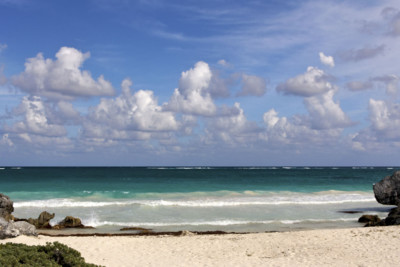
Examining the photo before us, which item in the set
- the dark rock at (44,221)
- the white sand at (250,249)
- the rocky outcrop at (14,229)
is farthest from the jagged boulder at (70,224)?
the rocky outcrop at (14,229)

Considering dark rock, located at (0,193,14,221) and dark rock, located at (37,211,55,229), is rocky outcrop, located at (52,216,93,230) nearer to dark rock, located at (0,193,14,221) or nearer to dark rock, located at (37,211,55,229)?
dark rock, located at (37,211,55,229)

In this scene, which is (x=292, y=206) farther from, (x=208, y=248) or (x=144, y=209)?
(x=208, y=248)

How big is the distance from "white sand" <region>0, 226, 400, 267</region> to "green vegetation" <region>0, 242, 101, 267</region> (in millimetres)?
3733

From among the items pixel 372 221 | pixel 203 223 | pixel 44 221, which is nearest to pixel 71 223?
pixel 44 221

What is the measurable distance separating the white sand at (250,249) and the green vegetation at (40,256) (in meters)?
3.73

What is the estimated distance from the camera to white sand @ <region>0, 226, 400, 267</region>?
12.6 m

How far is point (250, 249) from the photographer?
570 inches

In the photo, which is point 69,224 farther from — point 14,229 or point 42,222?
point 14,229

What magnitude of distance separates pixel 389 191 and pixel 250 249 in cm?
1439

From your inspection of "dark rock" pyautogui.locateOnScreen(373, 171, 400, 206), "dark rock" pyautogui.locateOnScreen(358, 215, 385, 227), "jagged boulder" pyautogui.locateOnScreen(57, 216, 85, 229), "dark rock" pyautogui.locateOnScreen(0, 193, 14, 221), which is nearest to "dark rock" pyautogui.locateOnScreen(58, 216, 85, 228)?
"jagged boulder" pyautogui.locateOnScreen(57, 216, 85, 229)

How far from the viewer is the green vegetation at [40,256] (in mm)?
7980

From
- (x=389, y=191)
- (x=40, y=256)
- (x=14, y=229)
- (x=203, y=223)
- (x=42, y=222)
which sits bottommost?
(x=203, y=223)

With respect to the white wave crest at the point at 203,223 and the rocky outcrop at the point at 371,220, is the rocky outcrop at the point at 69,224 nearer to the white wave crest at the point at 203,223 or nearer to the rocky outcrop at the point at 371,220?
the white wave crest at the point at 203,223

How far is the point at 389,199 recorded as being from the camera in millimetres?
24141
